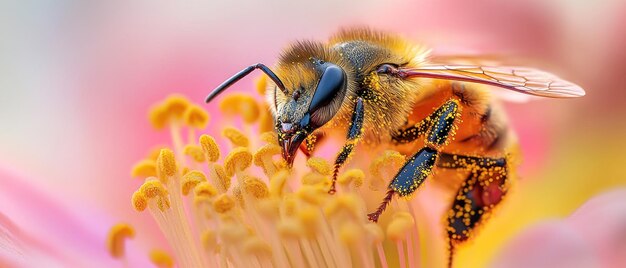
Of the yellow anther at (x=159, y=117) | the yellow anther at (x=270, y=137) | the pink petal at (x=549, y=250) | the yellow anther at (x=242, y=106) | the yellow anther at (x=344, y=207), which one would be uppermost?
the yellow anther at (x=159, y=117)

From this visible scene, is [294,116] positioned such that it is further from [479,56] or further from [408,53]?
[479,56]

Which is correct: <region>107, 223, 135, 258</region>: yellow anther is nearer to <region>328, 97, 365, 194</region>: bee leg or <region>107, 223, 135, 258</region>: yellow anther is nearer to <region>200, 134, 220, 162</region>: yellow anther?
<region>200, 134, 220, 162</region>: yellow anther

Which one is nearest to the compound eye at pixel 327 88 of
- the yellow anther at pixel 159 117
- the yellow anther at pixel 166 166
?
the yellow anther at pixel 166 166

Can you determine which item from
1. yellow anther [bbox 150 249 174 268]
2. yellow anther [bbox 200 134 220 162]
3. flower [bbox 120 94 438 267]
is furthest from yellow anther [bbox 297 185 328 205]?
yellow anther [bbox 150 249 174 268]

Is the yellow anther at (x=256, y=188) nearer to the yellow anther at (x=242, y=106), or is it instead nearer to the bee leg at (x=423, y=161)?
the bee leg at (x=423, y=161)

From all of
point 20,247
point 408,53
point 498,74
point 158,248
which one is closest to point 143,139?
point 158,248
